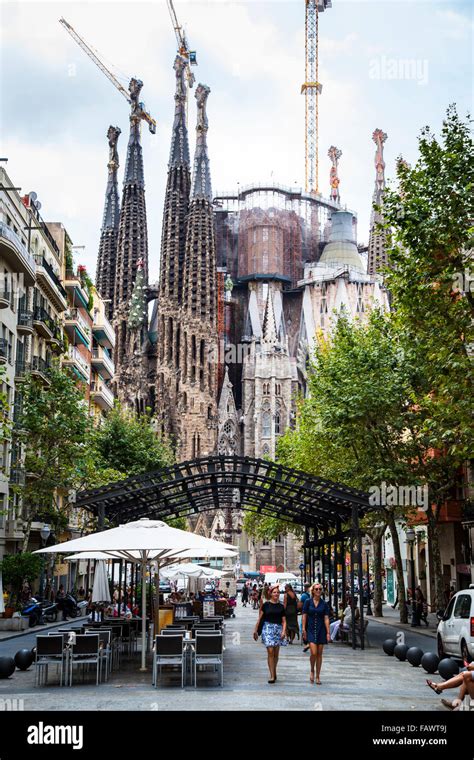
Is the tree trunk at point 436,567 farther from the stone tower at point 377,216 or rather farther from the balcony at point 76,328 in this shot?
the stone tower at point 377,216

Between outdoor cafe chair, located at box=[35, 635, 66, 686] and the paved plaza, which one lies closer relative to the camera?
the paved plaza

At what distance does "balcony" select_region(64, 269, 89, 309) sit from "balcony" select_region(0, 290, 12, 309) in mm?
15498

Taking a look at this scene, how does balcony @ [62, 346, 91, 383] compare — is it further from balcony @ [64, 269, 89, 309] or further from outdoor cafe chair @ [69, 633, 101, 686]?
outdoor cafe chair @ [69, 633, 101, 686]

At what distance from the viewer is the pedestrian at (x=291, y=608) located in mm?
22266

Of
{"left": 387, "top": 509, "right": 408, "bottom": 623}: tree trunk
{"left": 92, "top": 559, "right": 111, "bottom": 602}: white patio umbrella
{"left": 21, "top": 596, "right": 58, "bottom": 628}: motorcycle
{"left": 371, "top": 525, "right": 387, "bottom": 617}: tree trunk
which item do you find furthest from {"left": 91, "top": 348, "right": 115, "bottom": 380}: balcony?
{"left": 387, "top": 509, "right": 408, "bottom": 623}: tree trunk

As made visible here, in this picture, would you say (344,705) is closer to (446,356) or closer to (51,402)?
(446,356)

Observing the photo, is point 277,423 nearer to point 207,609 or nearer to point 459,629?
point 207,609

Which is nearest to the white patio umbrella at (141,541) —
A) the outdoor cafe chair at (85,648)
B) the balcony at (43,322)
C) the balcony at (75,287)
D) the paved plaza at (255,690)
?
the outdoor cafe chair at (85,648)

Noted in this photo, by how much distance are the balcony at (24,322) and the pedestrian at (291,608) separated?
2111 cm

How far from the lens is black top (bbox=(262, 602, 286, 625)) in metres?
15.6

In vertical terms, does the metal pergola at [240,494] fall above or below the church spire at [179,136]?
below

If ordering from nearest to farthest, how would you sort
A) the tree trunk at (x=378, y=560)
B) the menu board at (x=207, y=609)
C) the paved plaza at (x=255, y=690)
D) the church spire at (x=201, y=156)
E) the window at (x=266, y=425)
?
the paved plaza at (x=255, y=690)
the menu board at (x=207, y=609)
the tree trunk at (x=378, y=560)
the window at (x=266, y=425)
the church spire at (x=201, y=156)

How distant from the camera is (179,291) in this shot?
10738cm

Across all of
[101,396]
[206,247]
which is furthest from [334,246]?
[101,396]
